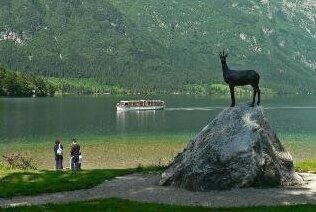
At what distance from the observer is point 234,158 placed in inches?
1150

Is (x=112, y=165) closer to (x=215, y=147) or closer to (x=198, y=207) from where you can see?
(x=215, y=147)

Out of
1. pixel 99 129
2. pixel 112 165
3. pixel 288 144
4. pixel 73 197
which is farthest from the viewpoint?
pixel 99 129

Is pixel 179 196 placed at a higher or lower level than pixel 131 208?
lower

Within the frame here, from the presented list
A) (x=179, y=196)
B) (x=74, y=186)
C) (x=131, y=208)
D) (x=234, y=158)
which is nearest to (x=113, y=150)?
(x=74, y=186)

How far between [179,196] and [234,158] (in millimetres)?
4211

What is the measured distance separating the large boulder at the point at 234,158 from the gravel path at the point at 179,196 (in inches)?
34.2

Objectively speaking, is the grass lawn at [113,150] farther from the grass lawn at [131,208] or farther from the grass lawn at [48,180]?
the grass lawn at [131,208]

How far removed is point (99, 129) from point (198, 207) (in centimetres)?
9285

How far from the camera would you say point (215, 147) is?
97.8ft

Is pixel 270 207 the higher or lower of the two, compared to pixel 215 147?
lower

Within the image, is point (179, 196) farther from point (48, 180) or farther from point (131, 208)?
point (48, 180)

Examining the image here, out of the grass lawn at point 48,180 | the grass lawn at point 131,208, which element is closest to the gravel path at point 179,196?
the grass lawn at point 48,180

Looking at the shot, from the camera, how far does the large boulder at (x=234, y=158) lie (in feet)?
95.5

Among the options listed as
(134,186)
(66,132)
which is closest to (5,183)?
(134,186)
